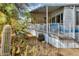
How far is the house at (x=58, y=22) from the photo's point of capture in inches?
84.3

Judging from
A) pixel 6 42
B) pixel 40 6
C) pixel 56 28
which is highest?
pixel 40 6

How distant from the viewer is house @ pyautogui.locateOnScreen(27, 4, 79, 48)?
7.02 ft

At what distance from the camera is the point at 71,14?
7.01ft

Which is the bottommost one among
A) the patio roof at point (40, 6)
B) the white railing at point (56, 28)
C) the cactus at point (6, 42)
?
the cactus at point (6, 42)

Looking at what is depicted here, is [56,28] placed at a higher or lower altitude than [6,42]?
higher

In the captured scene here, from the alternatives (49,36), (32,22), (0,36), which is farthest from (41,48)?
(0,36)

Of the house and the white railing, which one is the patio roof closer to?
the house

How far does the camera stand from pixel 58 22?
216 centimetres

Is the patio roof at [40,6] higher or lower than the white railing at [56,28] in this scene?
higher

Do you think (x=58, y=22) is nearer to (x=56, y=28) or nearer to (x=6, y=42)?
(x=56, y=28)


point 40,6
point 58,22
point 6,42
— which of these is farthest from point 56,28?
point 6,42

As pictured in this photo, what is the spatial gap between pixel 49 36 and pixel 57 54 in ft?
0.65

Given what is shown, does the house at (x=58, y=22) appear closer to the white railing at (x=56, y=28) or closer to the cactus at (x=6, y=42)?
the white railing at (x=56, y=28)

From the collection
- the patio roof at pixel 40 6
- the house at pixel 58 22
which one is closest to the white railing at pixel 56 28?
the house at pixel 58 22
